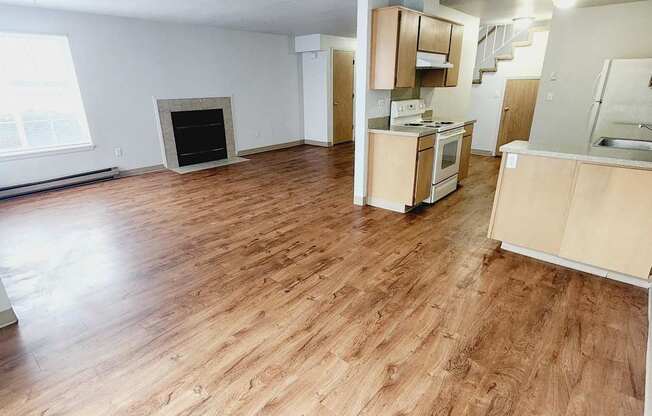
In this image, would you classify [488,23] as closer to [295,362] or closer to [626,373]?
[626,373]

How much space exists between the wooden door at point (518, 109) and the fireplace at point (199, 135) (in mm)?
5454

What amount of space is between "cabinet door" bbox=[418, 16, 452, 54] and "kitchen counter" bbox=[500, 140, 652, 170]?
184cm

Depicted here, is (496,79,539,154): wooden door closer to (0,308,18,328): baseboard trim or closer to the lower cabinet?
the lower cabinet

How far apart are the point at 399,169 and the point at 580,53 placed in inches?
111

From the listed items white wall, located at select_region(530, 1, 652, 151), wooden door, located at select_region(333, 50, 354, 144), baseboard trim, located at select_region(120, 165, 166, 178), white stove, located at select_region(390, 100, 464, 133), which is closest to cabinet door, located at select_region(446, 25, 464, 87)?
white stove, located at select_region(390, 100, 464, 133)

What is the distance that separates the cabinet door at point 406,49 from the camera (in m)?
3.53

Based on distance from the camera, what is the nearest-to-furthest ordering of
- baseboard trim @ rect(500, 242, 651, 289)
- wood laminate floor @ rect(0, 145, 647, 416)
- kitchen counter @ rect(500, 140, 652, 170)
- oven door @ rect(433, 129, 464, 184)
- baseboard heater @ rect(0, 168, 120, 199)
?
wood laminate floor @ rect(0, 145, 647, 416) < kitchen counter @ rect(500, 140, 652, 170) < baseboard trim @ rect(500, 242, 651, 289) < oven door @ rect(433, 129, 464, 184) < baseboard heater @ rect(0, 168, 120, 199)

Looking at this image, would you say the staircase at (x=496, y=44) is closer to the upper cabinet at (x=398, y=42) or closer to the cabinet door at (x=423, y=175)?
the upper cabinet at (x=398, y=42)

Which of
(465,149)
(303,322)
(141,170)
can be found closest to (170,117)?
(141,170)

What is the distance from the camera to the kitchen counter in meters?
2.27

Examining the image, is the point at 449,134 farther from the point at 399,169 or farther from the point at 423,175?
the point at 399,169

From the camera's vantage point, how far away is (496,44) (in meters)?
6.35

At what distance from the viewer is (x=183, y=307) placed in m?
2.29

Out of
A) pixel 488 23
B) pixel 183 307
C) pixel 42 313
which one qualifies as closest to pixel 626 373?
pixel 183 307
